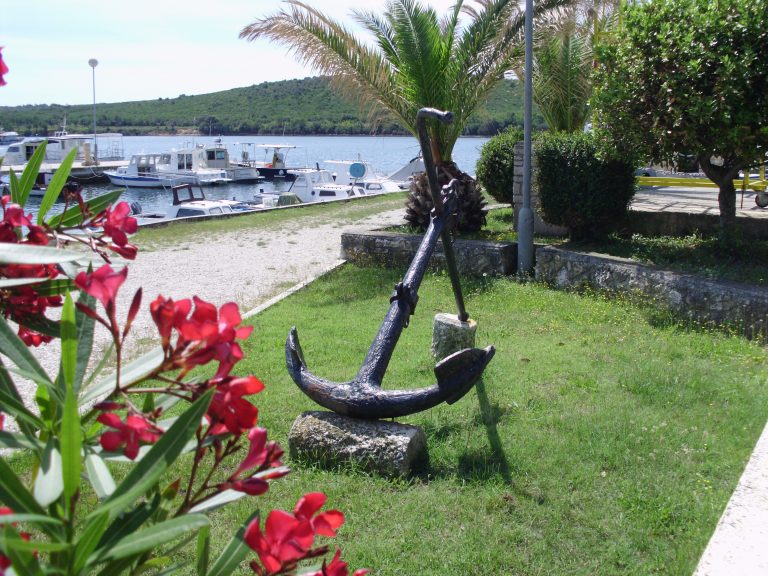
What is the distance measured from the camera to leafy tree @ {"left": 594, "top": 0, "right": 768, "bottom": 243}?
6961 mm

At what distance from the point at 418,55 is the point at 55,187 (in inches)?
366

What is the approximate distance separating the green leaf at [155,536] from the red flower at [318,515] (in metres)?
0.20

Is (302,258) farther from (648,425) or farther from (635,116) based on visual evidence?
(648,425)

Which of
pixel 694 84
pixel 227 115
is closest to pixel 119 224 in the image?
pixel 694 84

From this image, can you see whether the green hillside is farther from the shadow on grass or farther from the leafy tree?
the shadow on grass

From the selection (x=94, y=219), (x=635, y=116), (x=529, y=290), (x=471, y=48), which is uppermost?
(x=471, y=48)

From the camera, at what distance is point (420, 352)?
21.1ft

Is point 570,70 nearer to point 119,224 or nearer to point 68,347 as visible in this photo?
point 119,224

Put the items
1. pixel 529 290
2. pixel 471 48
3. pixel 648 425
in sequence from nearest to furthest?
pixel 648 425
pixel 529 290
pixel 471 48

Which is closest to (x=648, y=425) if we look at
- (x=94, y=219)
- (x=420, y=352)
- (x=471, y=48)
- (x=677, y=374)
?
(x=677, y=374)

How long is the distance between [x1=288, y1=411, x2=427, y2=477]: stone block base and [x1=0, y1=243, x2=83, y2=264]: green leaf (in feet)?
10.2

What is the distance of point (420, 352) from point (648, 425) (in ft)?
7.62

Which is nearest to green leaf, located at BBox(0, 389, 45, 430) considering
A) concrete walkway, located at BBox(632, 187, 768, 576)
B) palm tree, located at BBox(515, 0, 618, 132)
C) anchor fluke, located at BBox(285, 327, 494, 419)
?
concrete walkway, located at BBox(632, 187, 768, 576)

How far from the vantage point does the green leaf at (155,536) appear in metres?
0.94
